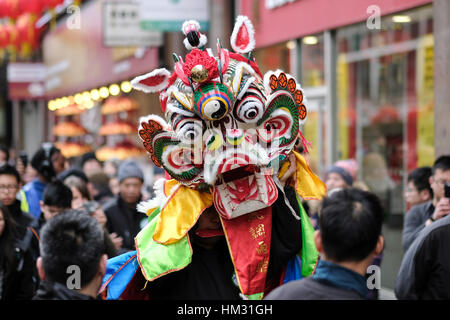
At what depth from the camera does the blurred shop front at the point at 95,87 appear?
14508 mm

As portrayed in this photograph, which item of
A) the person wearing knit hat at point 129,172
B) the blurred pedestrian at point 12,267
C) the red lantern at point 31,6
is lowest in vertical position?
the blurred pedestrian at point 12,267

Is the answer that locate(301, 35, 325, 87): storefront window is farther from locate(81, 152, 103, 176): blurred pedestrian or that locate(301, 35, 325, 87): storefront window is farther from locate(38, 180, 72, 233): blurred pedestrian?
locate(38, 180, 72, 233): blurred pedestrian

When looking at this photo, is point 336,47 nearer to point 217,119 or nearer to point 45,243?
point 217,119

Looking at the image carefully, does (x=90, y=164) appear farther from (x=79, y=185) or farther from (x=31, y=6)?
(x=31, y=6)

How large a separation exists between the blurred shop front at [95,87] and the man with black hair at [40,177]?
144 inches

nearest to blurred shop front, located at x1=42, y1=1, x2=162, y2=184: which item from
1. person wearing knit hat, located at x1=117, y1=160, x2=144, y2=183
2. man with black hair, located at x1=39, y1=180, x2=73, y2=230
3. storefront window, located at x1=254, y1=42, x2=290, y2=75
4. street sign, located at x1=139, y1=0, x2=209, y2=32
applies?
street sign, located at x1=139, y1=0, x2=209, y2=32

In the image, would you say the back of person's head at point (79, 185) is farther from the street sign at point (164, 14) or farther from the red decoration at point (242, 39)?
the street sign at point (164, 14)

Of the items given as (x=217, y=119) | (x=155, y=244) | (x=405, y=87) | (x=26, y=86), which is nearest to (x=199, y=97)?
(x=217, y=119)

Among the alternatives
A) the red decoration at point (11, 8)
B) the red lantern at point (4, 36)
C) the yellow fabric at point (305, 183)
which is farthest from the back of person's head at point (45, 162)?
the red lantern at point (4, 36)

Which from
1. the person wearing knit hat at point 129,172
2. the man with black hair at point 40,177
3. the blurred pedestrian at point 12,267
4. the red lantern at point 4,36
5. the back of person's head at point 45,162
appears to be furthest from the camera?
the red lantern at point 4,36

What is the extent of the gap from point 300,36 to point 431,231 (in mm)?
5815

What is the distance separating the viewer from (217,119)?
11.0 ft

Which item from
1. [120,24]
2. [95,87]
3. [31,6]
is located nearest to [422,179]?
[120,24]
